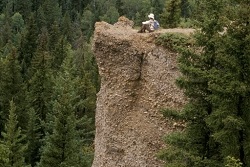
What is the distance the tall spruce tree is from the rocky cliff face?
4.32 m

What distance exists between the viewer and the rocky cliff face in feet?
73.8

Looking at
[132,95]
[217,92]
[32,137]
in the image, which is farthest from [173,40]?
[32,137]

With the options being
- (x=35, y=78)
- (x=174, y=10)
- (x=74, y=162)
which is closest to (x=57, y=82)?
(x=35, y=78)

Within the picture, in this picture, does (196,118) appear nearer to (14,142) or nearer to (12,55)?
(14,142)

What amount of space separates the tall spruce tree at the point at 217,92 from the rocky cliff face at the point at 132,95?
14.2ft

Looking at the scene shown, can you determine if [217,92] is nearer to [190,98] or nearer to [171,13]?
[190,98]

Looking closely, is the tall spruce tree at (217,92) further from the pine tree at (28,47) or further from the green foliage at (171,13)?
the pine tree at (28,47)

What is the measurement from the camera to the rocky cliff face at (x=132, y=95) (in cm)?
2250

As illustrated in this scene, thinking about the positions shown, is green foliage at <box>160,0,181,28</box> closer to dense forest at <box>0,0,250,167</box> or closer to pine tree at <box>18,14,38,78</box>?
dense forest at <box>0,0,250,167</box>

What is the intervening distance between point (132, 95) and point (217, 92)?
7996 mm

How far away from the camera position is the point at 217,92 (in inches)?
637

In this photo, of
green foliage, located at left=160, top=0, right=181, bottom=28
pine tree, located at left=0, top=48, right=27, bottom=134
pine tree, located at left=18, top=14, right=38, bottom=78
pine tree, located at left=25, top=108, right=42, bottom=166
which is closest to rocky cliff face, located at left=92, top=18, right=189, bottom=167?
green foliage, located at left=160, top=0, right=181, bottom=28

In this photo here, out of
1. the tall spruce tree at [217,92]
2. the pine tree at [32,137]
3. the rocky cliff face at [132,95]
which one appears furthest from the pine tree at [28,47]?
the tall spruce tree at [217,92]

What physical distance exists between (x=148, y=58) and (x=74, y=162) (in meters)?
12.4
